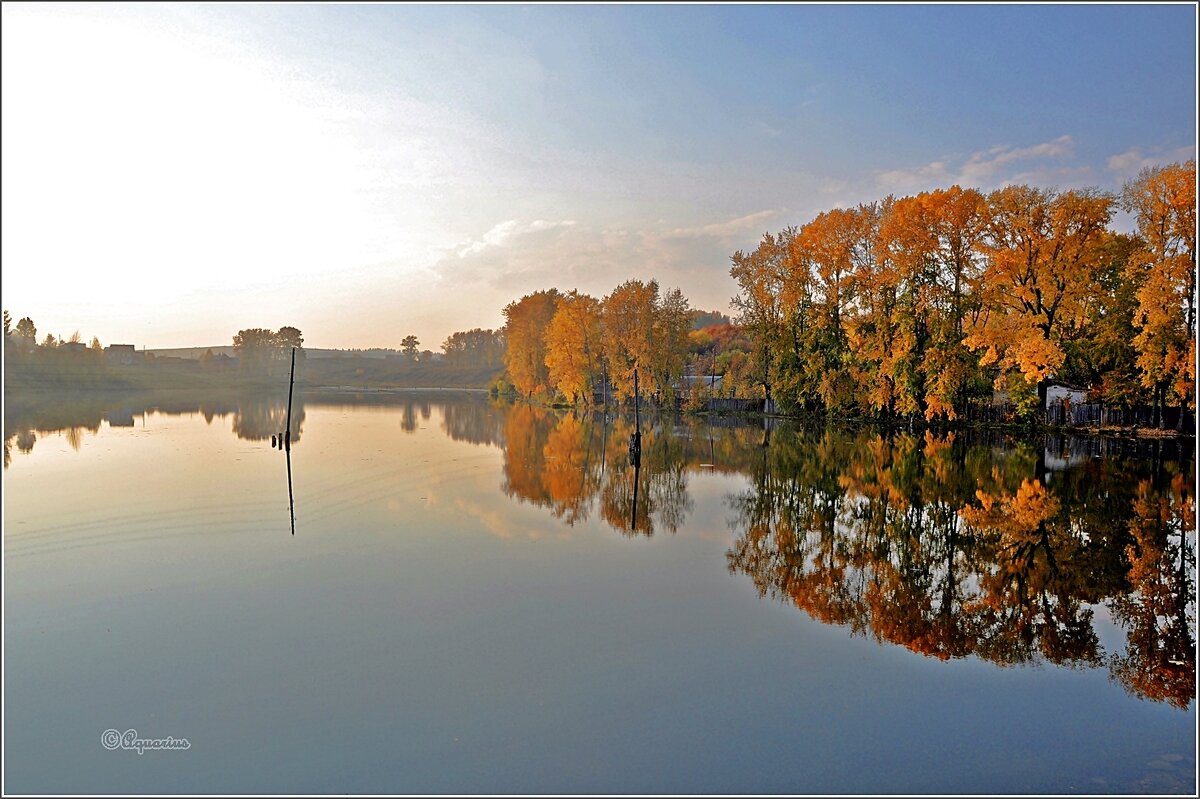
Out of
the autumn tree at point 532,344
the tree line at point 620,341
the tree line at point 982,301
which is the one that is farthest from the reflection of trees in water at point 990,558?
the autumn tree at point 532,344

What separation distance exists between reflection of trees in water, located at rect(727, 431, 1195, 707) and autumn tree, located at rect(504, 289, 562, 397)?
200 ft

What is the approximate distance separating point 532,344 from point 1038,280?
56.4 meters

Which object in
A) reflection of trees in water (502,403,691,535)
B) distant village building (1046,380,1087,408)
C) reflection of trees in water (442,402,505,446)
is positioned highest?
distant village building (1046,380,1087,408)

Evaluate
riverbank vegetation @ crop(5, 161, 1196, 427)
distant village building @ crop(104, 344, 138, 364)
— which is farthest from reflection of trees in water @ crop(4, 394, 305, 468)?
distant village building @ crop(104, 344, 138, 364)

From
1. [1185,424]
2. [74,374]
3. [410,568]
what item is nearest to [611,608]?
[410,568]

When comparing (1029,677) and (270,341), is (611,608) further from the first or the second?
(270,341)

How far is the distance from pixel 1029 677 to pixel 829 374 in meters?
43.2

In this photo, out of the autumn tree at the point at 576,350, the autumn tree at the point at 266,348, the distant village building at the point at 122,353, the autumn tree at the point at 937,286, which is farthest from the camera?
the autumn tree at the point at 266,348

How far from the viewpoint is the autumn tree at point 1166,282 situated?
111 ft

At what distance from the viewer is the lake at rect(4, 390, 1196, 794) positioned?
7770mm

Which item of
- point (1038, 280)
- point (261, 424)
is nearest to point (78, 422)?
point (261, 424)

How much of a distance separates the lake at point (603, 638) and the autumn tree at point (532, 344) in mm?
62442

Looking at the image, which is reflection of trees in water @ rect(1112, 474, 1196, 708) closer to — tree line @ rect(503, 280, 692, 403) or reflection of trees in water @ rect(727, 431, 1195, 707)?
reflection of trees in water @ rect(727, 431, 1195, 707)

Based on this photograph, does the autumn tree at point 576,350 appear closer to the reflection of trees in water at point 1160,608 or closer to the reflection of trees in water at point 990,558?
the reflection of trees in water at point 990,558
